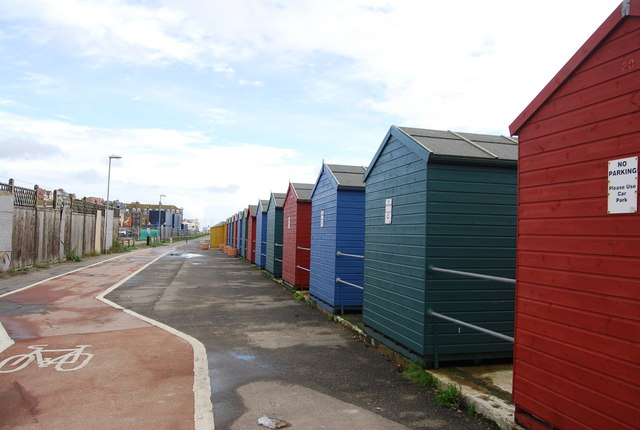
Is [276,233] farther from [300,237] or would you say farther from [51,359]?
[51,359]

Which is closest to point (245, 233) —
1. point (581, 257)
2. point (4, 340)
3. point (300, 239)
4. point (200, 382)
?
point (300, 239)

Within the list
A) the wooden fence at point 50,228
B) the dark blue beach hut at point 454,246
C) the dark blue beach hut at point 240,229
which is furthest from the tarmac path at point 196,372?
the dark blue beach hut at point 240,229

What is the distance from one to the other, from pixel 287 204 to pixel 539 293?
1144cm

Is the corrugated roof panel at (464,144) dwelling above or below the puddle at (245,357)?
above

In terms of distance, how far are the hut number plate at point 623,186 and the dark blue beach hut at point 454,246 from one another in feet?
8.19

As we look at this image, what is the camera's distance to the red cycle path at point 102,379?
4.41 meters

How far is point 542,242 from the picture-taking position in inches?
151

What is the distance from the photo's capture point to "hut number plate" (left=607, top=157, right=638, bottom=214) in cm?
303

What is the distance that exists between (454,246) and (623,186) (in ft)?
9.05

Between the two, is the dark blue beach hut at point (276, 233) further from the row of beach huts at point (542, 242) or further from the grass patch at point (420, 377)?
the grass patch at point (420, 377)

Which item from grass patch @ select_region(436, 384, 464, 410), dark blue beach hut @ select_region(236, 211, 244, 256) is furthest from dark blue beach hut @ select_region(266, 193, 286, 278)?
dark blue beach hut @ select_region(236, 211, 244, 256)

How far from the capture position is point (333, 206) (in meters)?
10.1

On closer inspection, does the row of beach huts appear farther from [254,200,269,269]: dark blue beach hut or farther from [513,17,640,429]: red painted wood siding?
[254,200,269,269]: dark blue beach hut

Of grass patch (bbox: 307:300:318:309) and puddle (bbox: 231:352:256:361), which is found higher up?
grass patch (bbox: 307:300:318:309)
